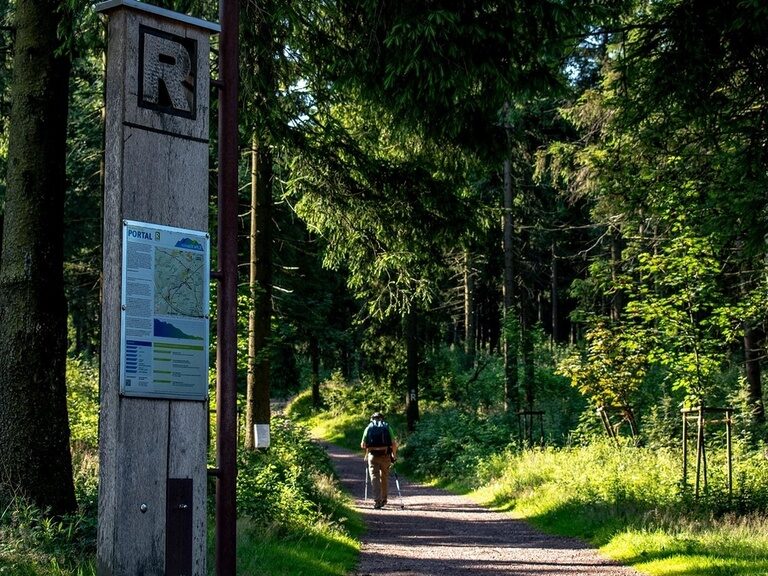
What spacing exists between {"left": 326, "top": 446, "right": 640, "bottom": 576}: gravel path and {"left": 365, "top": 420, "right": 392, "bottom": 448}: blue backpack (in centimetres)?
126

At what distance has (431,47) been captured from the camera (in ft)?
24.9

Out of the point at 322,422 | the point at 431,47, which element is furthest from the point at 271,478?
the point at 322,422

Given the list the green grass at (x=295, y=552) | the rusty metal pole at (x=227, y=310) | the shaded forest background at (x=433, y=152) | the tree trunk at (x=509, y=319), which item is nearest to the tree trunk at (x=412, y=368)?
the tree trunk at (x=509, y=319)

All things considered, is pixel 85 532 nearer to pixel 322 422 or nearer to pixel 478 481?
pixel 478 481

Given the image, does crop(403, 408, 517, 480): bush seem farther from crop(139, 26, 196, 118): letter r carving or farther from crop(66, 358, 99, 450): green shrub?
crop(139, 26, 196, 118): letter r carving

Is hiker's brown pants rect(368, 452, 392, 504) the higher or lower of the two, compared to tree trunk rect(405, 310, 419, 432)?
lower

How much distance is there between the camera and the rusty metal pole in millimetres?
4340

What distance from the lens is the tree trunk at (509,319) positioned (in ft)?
81.4

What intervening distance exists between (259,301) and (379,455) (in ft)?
15.4

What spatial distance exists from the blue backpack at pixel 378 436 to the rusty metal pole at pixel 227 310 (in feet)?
46.2

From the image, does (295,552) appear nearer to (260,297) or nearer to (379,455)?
(260,297)

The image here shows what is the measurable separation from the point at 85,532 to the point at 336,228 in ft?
22.1

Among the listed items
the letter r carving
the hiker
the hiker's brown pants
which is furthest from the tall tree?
the letter r carving

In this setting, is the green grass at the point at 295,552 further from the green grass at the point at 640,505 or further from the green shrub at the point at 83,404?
the green shrub at the point at 83,404
